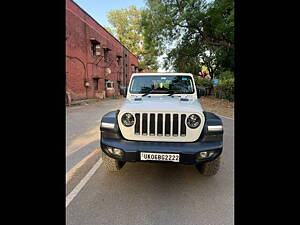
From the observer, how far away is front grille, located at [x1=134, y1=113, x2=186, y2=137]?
2.67 meters

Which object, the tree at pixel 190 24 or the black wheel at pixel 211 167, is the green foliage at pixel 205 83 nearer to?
the tree at pixel 190 24

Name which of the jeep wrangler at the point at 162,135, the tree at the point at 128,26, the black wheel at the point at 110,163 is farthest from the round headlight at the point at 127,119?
the tree at the point at 128,26

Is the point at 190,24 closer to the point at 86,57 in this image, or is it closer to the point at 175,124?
the point at 86,57

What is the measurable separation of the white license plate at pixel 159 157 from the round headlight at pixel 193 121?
0.51 meters

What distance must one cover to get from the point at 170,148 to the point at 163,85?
193 centimetres

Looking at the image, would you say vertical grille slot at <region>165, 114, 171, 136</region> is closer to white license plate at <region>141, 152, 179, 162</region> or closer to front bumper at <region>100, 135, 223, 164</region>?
front bumper at <region>100, 135, 223, 164</region>

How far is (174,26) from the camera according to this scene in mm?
15961

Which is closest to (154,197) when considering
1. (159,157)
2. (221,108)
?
(159,157)

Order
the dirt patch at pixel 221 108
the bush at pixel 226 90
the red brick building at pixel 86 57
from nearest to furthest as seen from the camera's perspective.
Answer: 1. the dirt patch at pixel 221 108
2. the bush at pixel 226 90
3. the red brick building at pixel 86 57

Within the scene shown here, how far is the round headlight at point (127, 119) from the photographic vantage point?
2.78 metres

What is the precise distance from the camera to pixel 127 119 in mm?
Answer: 2801
